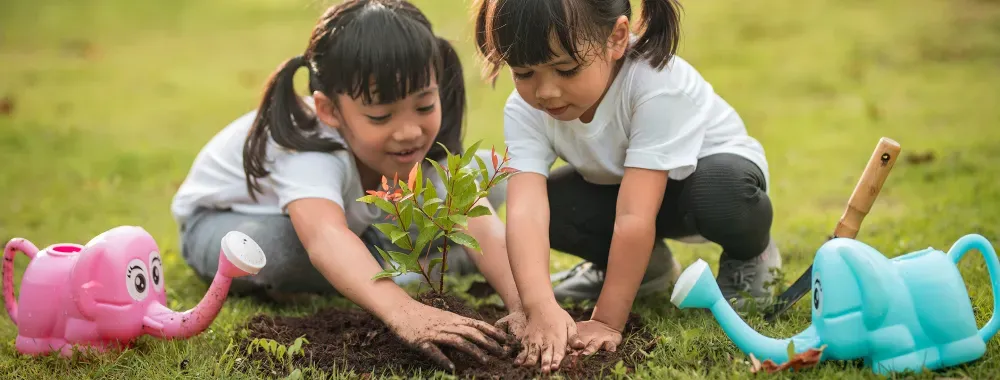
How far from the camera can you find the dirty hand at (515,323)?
283cm

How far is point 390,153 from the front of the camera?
3.28 meters

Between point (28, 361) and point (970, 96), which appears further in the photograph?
point (970, 96)

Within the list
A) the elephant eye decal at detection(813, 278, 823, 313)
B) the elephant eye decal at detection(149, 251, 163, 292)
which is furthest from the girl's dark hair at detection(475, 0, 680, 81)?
the elephant eye decal at detection(149, 251, 163, 292)

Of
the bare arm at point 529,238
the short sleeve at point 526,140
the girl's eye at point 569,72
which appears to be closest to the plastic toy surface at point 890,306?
the bare arm at point 529,238

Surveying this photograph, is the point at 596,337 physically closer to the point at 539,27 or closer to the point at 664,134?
the point at 664,134

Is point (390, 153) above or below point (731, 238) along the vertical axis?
above

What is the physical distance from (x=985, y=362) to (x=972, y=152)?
3492 millimetres

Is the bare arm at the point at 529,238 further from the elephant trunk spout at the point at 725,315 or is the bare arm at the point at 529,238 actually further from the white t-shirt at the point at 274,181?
the white t-shirt at the point at 274,181

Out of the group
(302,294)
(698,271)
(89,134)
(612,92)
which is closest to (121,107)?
(89,134)

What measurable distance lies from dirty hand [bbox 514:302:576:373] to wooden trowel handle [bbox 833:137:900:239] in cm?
88

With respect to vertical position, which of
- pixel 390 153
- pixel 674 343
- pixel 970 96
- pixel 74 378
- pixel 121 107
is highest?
pixel 390 153

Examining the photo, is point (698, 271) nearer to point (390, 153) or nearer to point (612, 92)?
point (612, 92)

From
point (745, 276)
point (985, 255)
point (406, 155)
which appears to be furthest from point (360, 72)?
point (985, 255)

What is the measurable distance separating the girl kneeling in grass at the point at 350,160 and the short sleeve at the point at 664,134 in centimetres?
61
